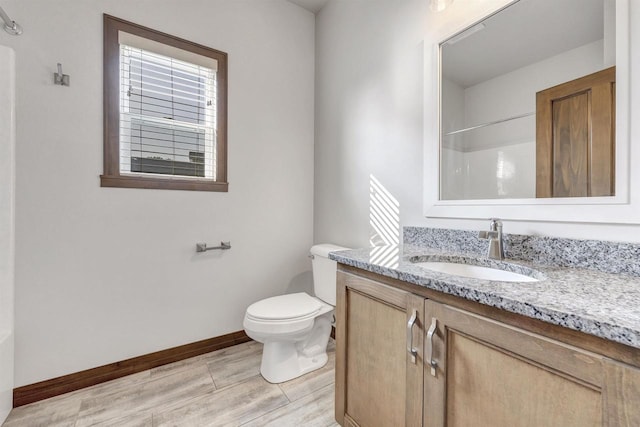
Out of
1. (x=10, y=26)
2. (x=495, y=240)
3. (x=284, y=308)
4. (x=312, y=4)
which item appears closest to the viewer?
(x=495, y=240)

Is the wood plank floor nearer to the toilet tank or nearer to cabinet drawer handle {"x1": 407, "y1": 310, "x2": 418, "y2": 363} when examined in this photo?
the toilet tank

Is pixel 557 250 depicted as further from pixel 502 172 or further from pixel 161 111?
pixel 161 111

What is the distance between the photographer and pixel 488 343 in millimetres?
718

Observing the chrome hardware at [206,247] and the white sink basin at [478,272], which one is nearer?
the white sink basin at [478,272]

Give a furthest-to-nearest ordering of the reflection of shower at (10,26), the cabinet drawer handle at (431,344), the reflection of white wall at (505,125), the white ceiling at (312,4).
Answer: the white ceiling at (312,4)
the reflection of shower at (10,26)
the reflection of white wall at (505,125)
the cabinet drawer handle at (431,344)

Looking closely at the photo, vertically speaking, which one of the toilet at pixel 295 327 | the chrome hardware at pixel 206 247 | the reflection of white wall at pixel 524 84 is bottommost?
the toilet at pixel 295 327

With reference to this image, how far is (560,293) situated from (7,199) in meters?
2.28

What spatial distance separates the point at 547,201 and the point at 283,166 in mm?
1725

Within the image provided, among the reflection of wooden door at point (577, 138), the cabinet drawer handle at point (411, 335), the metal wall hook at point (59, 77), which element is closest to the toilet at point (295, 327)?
the cabinet drawer handle at point (411, 335)

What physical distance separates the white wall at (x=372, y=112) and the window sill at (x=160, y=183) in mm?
844

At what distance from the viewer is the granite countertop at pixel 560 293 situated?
53 cm

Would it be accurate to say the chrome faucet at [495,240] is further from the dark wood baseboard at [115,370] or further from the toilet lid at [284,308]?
the dark wood baseboard at [115,370]

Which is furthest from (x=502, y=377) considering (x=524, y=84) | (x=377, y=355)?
(x=524, y=84)

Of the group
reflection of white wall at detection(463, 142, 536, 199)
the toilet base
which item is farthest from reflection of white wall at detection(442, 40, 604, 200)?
the toilet base
